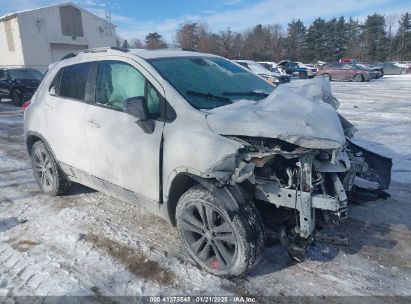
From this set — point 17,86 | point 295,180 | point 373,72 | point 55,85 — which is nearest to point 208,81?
point 295,180

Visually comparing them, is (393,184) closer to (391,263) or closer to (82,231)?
(391,263)

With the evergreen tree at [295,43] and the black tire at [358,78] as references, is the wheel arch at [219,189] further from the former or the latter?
the evergreen tree at [295,43]

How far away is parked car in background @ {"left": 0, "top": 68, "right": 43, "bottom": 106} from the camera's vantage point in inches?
617

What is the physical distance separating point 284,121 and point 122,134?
1.62m

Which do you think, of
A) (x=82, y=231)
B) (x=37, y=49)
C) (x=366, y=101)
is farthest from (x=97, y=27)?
(x=82, y=231)

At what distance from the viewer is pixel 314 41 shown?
6844 cm

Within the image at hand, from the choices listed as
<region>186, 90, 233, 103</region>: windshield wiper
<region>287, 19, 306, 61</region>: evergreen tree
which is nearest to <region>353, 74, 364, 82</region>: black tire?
<region>186, 90, 233, 103</region>: windshield wiper

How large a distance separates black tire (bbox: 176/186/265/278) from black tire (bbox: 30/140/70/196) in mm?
2282

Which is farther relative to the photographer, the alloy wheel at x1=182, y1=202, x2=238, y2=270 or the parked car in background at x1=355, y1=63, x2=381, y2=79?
the parked car in background at x1=355, y1=63, x2=381, y2=79

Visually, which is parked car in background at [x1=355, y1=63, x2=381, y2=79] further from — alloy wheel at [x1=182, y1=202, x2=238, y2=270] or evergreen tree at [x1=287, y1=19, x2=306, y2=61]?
evergreen tree at [x1=287, y1=19, x2=306, y2=61]

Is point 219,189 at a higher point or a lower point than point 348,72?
higher

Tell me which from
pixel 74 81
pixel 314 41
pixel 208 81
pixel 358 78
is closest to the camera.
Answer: pixel 208 81

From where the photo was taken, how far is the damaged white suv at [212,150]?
2.78 meters

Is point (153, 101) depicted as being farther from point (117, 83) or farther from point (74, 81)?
point (74, 81)
